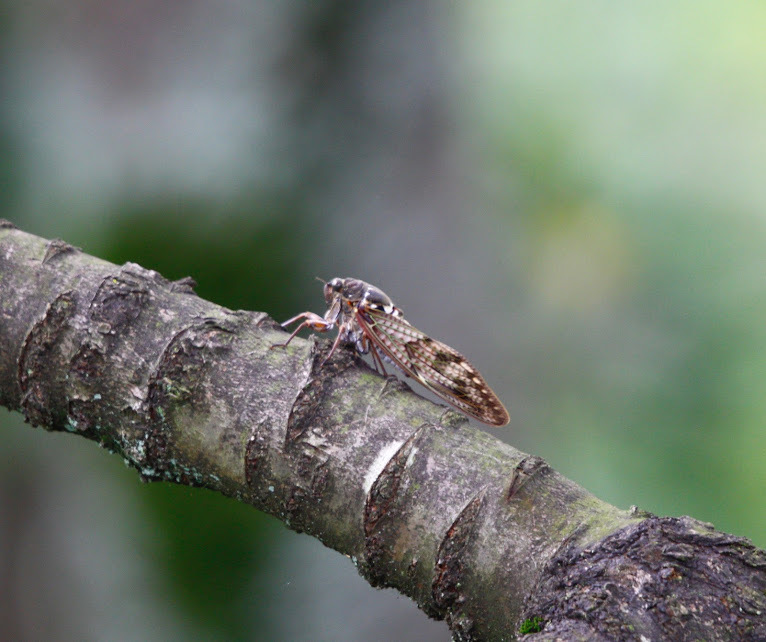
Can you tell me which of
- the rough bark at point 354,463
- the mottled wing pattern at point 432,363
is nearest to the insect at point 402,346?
the mottled wing pattern at point 432,363

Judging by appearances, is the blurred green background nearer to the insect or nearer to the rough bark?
the insect

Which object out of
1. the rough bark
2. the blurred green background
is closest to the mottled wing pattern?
the rough bark

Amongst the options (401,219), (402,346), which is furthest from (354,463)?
(401,219)

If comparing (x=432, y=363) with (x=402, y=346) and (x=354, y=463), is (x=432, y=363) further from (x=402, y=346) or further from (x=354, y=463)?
(x=354, y=463)

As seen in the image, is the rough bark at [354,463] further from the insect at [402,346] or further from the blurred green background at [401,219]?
the blurred green background at [401,219]

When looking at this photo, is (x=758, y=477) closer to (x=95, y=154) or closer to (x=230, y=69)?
(x=230, y=69)

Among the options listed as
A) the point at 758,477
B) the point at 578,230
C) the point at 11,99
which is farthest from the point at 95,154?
the point at 758,477

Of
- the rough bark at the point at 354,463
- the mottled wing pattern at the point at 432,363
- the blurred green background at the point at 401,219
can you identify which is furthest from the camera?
the blurred green background at the point at 401,219
